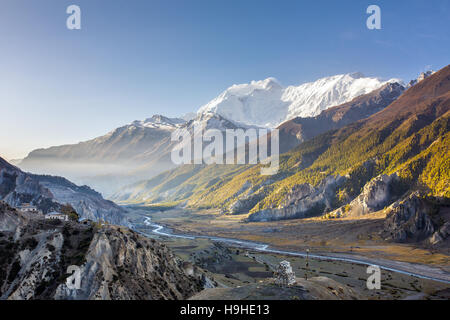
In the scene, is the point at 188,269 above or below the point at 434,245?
above

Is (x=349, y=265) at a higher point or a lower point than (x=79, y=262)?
lower

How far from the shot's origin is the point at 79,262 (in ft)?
205

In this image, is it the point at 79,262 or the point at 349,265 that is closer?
the point at 79,262

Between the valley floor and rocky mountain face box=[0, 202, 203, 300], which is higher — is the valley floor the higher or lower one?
the lower one

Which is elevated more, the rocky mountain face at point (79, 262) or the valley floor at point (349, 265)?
the rocky mountain face at point (79, 262)

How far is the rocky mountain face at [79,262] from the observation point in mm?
59625

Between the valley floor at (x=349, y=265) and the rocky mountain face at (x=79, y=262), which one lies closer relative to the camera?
the rocky mountain face at (x=79, y=262)

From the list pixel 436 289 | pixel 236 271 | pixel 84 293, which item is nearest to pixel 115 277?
pixel 84 293

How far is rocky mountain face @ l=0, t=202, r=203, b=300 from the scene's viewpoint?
5962 centimetres

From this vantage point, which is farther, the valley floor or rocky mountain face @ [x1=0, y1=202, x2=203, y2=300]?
the valley floor
